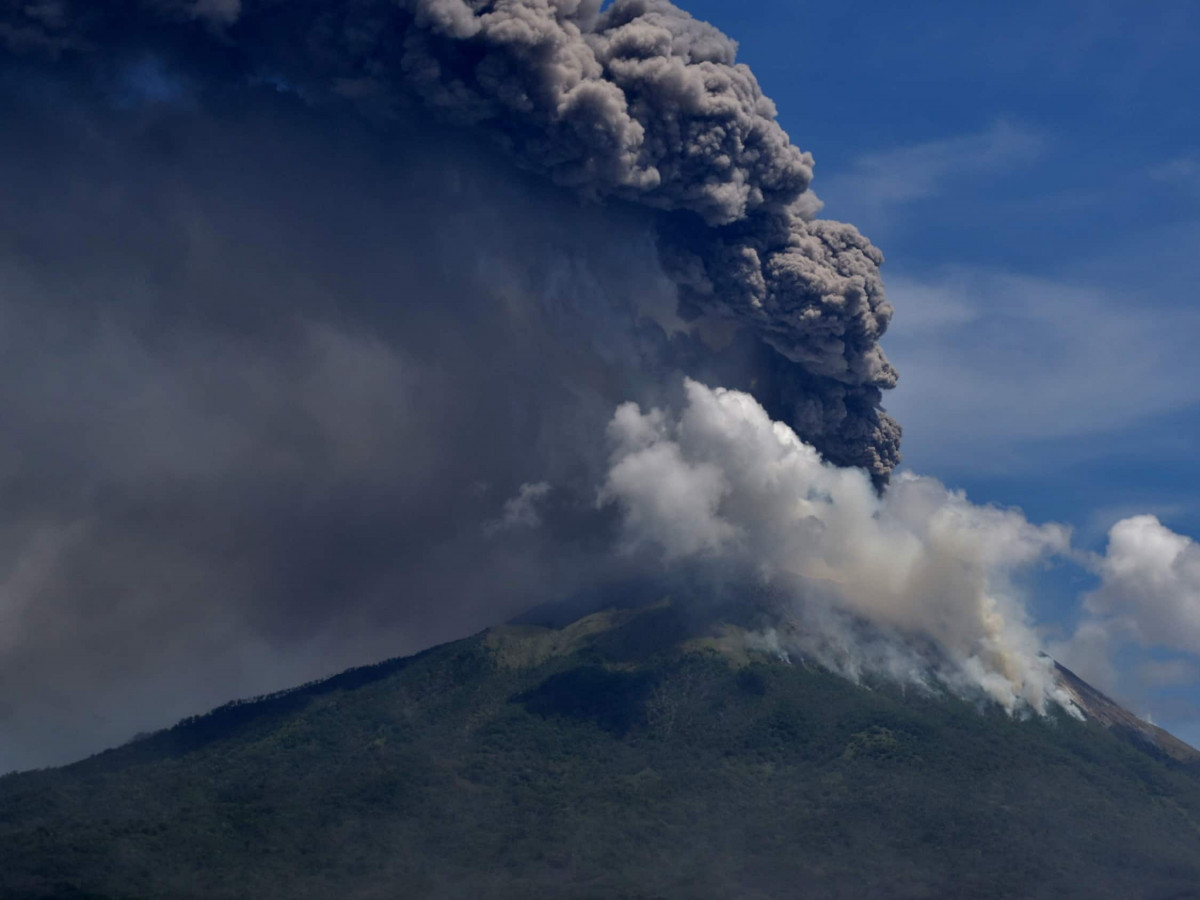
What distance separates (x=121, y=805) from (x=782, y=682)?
1763 inches

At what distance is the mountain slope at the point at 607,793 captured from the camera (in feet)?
225

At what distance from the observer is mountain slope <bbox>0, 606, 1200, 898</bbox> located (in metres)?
68.5

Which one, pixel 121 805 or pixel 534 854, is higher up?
pixel 121 805

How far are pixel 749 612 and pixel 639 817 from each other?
100.0ft

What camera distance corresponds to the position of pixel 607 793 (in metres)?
79.9

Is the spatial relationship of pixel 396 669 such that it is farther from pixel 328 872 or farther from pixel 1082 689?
pixel 1082 689

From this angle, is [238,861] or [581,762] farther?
[581,762]

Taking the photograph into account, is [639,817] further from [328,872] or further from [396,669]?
[396,669]

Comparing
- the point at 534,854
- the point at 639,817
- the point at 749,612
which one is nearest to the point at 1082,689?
the point at 749,612

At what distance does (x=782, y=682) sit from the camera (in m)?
94.3

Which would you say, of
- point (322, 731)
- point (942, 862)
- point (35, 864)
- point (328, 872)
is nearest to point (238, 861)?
point (328, 872)

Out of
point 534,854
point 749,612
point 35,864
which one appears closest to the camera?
point 35,864

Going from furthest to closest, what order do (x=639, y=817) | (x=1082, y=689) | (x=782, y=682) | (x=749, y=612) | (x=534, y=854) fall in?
(x=1082, y=689) < (x=749, y=612) < (x=782, y=682) < (x=639, y=817) < (x=534, y=854)

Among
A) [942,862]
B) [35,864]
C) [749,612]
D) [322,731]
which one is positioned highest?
[749,612]
